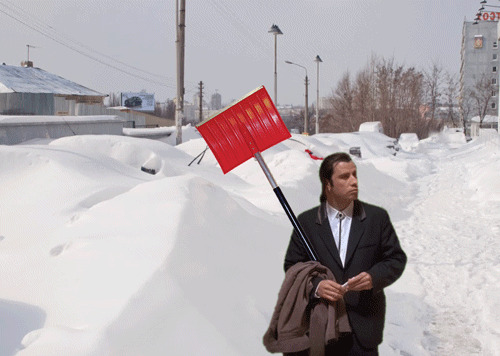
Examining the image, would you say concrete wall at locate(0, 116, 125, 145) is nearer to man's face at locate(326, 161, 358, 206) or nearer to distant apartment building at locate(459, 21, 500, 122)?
man's face at locate(326, 161, 358, 206)

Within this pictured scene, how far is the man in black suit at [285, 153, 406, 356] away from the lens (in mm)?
2438

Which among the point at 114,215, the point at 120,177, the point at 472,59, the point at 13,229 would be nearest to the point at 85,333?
the point at 114,215

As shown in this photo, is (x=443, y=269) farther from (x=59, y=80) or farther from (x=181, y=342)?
(x=59, y=80)

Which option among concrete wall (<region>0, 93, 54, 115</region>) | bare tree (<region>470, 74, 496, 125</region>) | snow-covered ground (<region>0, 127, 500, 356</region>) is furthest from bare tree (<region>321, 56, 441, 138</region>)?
snow-covered ground (<region>0, 127, 500, 356</region>)

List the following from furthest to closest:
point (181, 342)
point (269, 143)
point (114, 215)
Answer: point (114, 215) < point (181, 342) < point (269, 143)

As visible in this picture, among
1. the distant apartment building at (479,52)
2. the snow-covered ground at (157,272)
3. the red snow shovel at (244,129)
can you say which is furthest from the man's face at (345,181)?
the distant apartment building at (479,52)

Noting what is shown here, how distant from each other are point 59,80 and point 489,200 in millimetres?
28724

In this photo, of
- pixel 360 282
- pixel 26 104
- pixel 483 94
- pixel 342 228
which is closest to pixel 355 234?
pixel 342 228

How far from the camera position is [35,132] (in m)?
16.0

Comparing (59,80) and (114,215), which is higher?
(59,80)

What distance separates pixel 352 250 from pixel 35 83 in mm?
32326

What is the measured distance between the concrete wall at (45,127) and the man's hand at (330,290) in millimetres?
13246

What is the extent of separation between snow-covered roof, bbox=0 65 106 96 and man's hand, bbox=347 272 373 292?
27.6 metres

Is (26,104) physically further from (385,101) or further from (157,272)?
(385,101)
